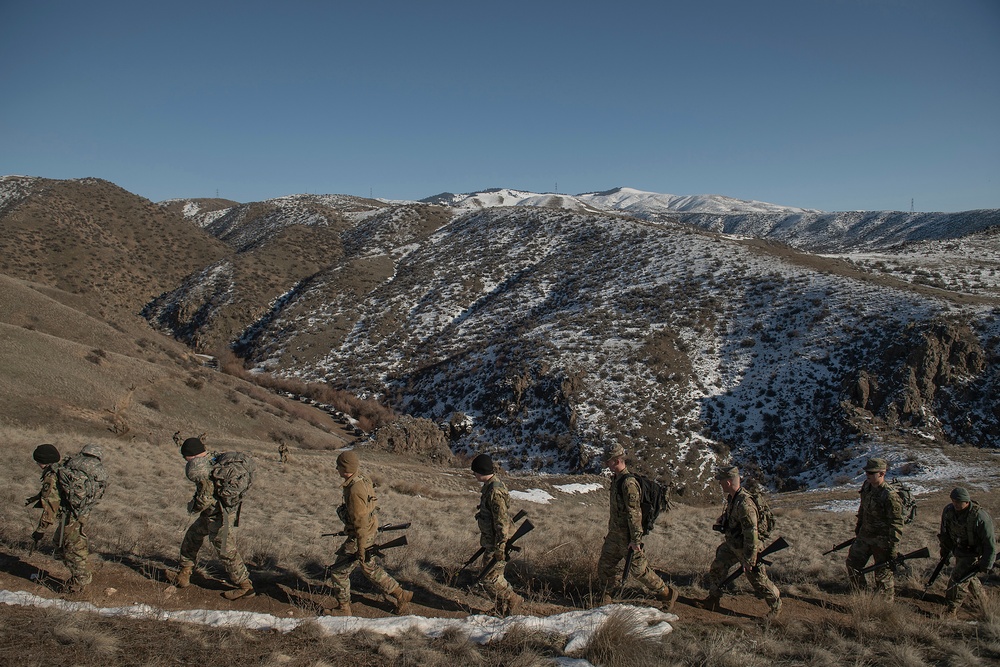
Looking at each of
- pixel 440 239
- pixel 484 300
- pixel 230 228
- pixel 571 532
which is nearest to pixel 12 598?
pixel 571 532

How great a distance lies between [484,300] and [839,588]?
1513 inches

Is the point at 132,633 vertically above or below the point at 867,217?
below

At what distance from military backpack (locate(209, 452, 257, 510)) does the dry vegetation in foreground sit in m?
1.12

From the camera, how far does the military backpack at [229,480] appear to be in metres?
6.04

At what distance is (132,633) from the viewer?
4988mm

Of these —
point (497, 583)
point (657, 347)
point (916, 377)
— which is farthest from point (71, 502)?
point (916, 377)

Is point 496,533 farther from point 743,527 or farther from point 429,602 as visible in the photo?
point 743,527

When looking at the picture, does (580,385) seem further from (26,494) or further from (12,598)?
(12,598)

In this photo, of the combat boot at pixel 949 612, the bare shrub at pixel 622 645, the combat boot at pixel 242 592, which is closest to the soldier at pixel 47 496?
the combat boot at pixel 242 592

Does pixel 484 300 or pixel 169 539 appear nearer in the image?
pixel 169 539

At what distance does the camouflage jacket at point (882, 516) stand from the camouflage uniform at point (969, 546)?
548 millimetres

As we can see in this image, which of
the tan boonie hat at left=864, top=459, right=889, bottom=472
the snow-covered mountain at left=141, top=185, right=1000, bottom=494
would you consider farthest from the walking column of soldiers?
the snow-covered mountain at left=141, top=185, right=1000, bottom=494

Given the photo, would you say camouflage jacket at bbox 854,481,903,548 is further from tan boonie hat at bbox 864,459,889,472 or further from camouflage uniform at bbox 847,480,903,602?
tan boonie hat at bbox 864,459,889,472

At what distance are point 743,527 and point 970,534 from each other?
9.64ft
